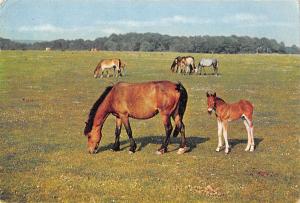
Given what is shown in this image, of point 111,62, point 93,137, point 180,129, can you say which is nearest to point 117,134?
point 93,137

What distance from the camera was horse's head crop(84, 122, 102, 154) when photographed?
12.9 m

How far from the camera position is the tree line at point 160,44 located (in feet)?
41.2

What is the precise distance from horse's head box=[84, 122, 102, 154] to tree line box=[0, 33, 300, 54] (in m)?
2.31

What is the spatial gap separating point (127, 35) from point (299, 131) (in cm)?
702

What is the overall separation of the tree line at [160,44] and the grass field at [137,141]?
0.48m

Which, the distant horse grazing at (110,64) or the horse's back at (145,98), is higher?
the distant horse grazing at (110,64)

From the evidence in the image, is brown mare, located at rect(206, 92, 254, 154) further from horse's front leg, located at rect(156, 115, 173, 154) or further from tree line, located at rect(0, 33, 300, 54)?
tree line, located at rect(0, 33, 300, 54)

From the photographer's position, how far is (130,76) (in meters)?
15.7

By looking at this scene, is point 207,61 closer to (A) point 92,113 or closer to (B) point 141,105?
(B) point 141,105

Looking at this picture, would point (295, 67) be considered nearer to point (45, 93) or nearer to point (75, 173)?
point (75, 173)

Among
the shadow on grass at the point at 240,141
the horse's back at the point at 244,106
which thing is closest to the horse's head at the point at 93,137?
the horse's back at the point at 244,106

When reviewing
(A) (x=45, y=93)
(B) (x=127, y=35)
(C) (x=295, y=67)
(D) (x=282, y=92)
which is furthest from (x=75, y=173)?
(D) (x=282, y=92)

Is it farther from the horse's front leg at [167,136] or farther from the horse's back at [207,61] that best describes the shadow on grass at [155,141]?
the horse's back at [207,61]

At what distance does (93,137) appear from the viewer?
509 inches
